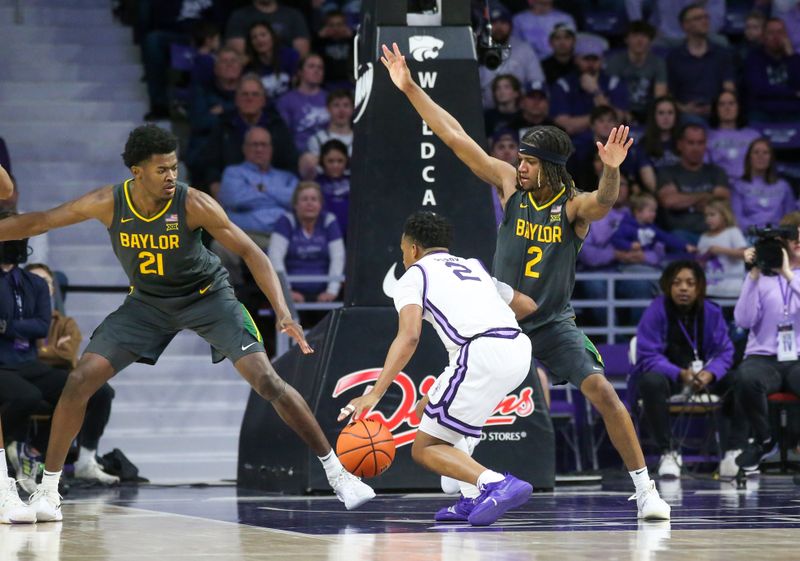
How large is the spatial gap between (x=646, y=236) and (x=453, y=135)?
5.96 m

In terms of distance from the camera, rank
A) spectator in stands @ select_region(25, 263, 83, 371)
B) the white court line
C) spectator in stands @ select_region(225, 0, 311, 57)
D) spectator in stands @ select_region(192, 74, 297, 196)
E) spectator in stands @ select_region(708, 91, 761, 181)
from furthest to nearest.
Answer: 1. spectator in stands @ select_region(708, 91, 761, 181)
2. spectator in stands @ select_region(225, 0, 311, 57)
3. spectator in stands @ select_region(192, 74, 297, 196)
4. spectator in stands @ select_region(25, 263, 83, 371)
5. the white court line

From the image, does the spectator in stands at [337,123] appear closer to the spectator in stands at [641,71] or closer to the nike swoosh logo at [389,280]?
the spectator in stands at [641,71]

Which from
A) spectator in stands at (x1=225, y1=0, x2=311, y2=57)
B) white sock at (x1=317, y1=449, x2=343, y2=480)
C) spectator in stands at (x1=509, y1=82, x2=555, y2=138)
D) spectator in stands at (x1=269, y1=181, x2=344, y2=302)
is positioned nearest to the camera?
white sock at (x1=317, y1=449, x2=343, y2=480)

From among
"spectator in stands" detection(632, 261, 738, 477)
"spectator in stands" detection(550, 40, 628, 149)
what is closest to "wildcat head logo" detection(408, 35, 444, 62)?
"spectator in stands" detection(632, 261, 738, 477)

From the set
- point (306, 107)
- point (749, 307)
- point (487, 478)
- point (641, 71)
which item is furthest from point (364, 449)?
point (641, 71)

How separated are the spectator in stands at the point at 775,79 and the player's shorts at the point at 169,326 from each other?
9.67 m

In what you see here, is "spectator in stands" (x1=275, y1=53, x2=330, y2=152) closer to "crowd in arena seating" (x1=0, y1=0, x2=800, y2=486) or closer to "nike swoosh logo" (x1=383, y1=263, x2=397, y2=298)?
"crowd in arena seating" (x1=0, y1=0, x2=800, y2=486)

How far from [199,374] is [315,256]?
1.44 metres

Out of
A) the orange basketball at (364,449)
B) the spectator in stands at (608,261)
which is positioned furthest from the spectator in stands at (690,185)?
the orange basketball at (364,449)

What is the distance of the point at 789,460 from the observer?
11875 mm

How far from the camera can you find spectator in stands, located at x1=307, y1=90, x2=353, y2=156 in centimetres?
1419

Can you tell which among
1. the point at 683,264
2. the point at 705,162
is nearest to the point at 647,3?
the point at 705,162

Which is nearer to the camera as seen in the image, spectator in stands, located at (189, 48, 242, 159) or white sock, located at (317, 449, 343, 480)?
white sock, located at (317, 449, 343, 480)

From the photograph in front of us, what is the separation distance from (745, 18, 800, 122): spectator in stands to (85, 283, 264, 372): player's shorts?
31.7 feet
